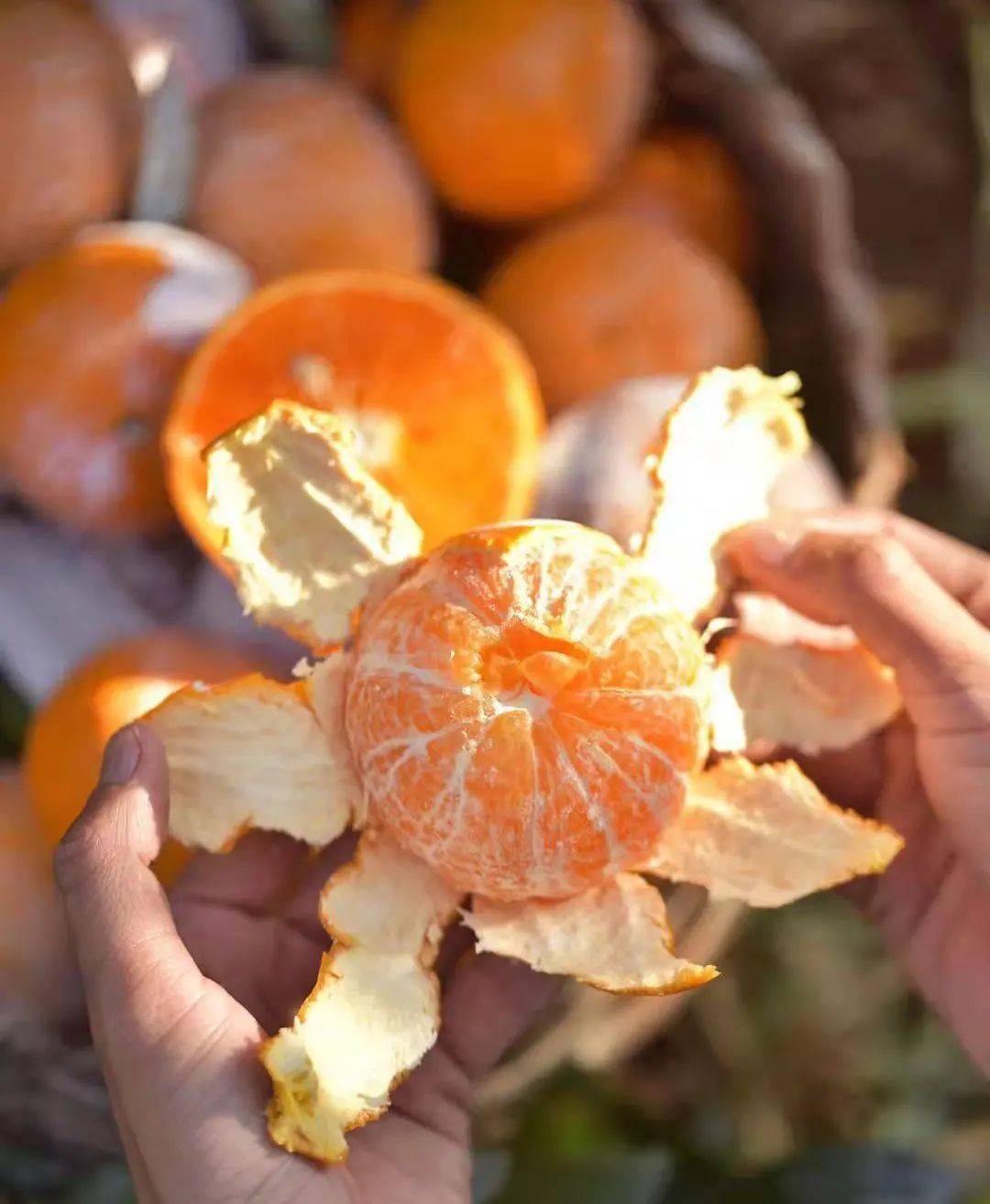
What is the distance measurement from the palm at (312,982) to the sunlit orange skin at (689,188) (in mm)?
660

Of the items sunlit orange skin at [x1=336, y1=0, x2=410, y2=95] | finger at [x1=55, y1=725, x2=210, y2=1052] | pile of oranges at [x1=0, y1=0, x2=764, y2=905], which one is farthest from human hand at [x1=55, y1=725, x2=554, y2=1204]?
sunlit orange skin at [x1=336, y1=0, x2=410, y2=95]

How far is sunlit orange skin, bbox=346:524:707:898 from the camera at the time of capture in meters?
0.57

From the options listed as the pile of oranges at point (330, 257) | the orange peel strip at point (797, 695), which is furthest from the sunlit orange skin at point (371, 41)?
the orange peel strip at point (797, 695)

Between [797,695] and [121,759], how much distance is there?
40cm

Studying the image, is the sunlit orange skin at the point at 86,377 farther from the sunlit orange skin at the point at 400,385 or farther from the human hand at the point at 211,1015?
the human hand at the point at 211,1015

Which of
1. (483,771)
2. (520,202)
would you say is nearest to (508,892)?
(483,771)

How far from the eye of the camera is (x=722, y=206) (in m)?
1.08

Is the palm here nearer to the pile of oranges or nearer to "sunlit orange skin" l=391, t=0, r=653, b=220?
the pile of oranges

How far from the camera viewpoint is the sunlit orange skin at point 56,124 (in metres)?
0.89

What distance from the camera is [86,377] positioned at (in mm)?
868

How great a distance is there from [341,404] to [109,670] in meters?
0.26

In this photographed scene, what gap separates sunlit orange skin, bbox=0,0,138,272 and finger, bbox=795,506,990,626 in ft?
2.08

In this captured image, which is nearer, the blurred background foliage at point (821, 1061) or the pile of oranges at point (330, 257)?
the pile of oranges at point (330, 257)

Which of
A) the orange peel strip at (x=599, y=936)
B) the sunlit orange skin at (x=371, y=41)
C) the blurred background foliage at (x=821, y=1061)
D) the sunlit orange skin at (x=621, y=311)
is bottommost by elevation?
the blurred background foliage at (x=821, y=1061)
